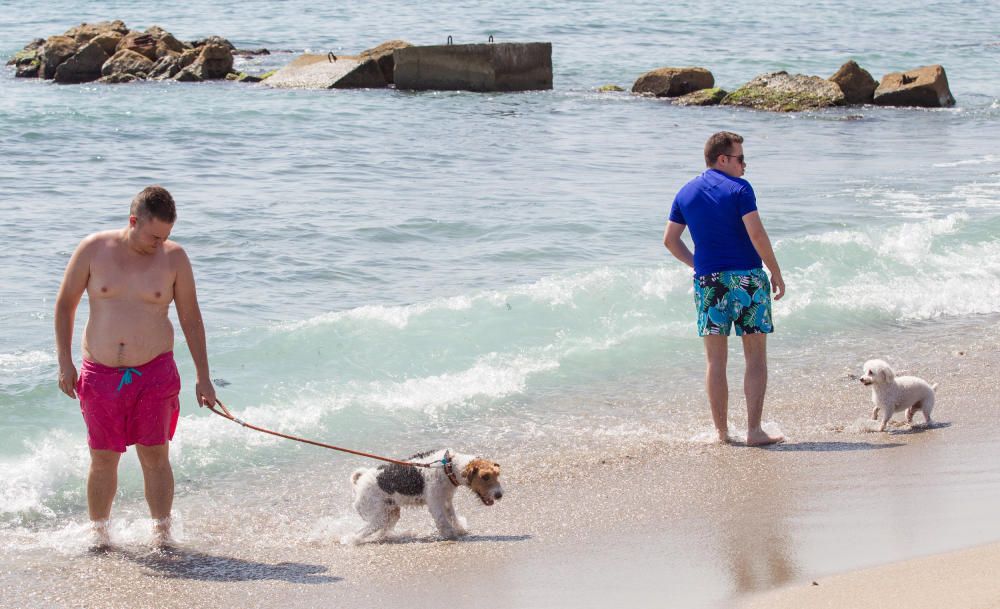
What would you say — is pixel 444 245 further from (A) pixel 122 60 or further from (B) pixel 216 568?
(A) pixel 122 60

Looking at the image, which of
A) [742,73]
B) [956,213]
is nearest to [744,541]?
[956,213]

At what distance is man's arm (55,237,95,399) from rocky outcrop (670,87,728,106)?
24.1 m

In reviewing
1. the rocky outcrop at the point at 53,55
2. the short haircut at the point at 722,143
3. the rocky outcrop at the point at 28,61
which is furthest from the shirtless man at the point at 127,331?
the rocky outcrop at the point at 28,61

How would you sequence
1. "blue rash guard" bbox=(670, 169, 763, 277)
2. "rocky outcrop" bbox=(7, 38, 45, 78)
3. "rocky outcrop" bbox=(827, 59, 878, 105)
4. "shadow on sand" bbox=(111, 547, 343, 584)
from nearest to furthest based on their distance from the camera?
"shadow on sand" bbox=(111, 547, 343, 584), "blue rash guard" bbox=(670, 169, 763, 277), "rocky outcrop" bbox=(827, 59, 878, 105), "rocky outcrop" bbox=(7, 38, 45, 78)

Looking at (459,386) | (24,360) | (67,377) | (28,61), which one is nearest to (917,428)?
(459,386)

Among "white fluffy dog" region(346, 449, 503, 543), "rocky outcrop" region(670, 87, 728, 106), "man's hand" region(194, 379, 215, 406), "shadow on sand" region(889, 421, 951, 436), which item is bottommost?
"rocky outcrop" region(670, 87, 728, 106)

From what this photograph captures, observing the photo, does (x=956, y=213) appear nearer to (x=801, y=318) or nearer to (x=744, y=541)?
(x=801, y=318)

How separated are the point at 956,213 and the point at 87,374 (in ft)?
40.8

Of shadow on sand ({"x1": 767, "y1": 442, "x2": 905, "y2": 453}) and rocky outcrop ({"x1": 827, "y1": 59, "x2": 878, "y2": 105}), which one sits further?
rocky outcrop ({"x1": 827, "y1": 59, "x2": 878, "y2": 105})

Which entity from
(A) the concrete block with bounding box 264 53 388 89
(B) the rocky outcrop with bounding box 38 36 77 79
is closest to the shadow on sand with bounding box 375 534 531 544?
(A) the concrete block with bounding box 264 53 388 89

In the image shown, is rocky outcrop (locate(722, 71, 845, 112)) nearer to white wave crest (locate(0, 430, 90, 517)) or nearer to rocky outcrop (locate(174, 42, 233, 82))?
rocky outcrop (locate(174, 42, 233, 82))

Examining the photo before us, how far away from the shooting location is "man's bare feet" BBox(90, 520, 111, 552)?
597cm

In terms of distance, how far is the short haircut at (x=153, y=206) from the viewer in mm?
5582

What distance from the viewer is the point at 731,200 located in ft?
23.6
